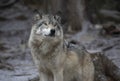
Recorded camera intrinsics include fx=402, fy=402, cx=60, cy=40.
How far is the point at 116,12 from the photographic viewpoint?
83.6 ft

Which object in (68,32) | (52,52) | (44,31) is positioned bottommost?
(68,32)

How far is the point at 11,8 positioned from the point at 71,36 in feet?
25.2

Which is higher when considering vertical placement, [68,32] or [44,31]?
[44,31]

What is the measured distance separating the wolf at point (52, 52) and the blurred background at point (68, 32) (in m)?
0.90

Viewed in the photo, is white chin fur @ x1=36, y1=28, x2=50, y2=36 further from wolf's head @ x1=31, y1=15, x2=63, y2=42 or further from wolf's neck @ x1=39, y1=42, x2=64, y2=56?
wolf's neck @ x1=39, y1=42, x2=64, y2=56

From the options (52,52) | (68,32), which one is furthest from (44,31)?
(68,32)

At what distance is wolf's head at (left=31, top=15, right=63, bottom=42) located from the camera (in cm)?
782

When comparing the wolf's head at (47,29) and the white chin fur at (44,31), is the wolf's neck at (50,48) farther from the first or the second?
the white chin fur at (44,31)

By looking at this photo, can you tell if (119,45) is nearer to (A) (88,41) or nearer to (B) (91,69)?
(A) (88,41)

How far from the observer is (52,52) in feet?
27.0

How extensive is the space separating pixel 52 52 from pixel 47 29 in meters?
0.66

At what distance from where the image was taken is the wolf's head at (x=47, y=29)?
782cm

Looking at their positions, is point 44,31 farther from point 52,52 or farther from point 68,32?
point 68,32

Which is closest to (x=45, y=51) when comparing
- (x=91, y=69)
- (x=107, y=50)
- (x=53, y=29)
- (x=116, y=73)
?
(x=53, y=29)
